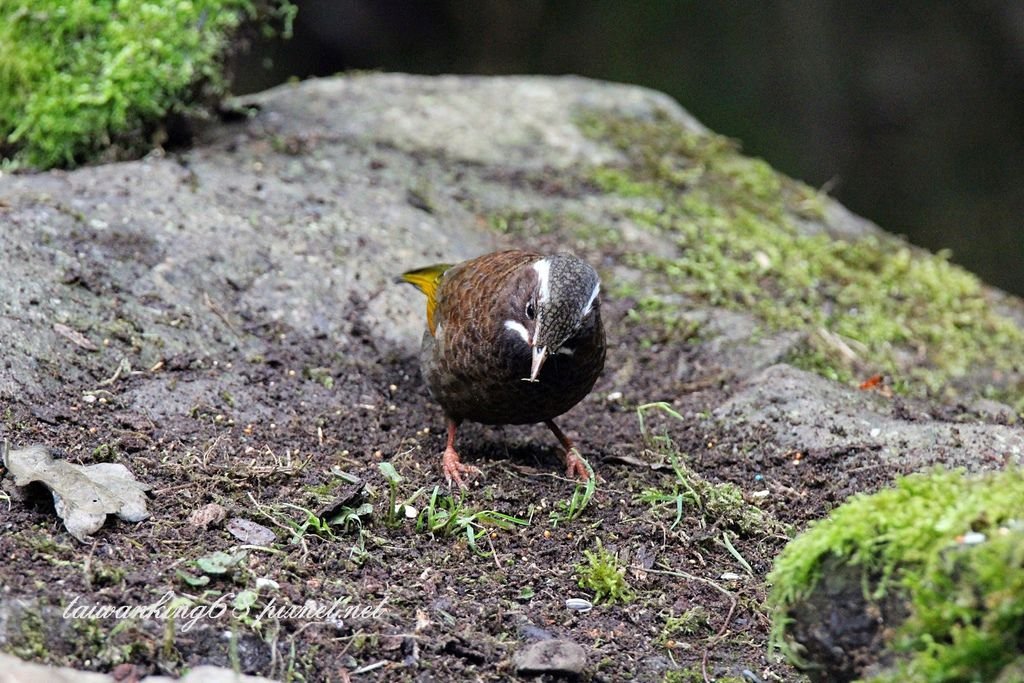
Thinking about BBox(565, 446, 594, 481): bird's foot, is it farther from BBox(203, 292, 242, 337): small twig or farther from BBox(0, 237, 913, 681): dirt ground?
BBox(203, 292, 242, 337): small twig

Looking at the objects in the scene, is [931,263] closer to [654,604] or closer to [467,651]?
[654,604]

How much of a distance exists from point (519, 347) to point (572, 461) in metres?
0.67

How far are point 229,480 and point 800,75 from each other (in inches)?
489

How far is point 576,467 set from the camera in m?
5.04

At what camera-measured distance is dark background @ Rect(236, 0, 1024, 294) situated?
45.5 ft

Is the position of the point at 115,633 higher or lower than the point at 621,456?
higher

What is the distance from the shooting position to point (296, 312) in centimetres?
590

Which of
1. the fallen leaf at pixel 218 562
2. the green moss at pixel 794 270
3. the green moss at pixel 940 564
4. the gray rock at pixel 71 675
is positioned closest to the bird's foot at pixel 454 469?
the fallen leaf at pixel 218 562

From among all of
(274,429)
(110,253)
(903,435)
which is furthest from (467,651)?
(110,253)

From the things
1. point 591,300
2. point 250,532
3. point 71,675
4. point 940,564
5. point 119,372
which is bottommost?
point 119,372

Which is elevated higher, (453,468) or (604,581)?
(604,581)

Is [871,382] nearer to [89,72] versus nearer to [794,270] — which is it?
[794,270]

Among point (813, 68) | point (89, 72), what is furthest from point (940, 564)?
point (813, 68)

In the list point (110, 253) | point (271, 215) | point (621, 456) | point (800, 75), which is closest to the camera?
point (621, 456)
